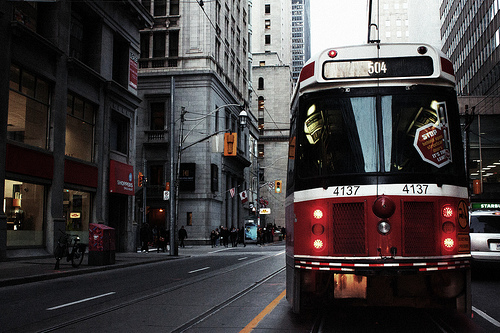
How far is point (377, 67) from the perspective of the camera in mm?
6945

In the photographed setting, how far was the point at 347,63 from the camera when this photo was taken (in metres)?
7.03

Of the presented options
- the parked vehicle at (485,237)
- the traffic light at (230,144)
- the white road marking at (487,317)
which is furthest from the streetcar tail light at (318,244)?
the traffic light at (230,144)

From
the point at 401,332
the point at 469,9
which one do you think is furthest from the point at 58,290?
the point at 469,9

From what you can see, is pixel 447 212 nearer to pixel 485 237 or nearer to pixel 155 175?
pixel 485 237

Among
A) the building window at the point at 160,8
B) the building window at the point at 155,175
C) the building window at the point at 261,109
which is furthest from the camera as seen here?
the building window at the point at 261,109

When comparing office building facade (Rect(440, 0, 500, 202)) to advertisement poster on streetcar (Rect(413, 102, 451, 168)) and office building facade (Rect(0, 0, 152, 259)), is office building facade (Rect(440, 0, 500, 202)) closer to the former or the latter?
office building facade (Rect(0, 0, 152, 259))

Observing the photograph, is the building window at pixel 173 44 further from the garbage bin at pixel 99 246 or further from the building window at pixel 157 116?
the garbage bin at pixel 99 246

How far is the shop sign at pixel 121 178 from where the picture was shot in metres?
28.0

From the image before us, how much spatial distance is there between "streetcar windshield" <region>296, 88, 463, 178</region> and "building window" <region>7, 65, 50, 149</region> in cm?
1632

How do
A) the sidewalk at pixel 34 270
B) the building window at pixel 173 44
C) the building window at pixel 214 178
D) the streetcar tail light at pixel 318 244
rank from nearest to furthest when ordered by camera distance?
the streetcar tail light at pixel 318 244 → the sidewalk at pixel 34 270 → the building window at pixel 214 178 → the building window at pixel 173 44

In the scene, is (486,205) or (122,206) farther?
(486,205)

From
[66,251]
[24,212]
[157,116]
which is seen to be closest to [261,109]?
[157,116]

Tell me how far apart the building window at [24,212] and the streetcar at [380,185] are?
1571 centimetres

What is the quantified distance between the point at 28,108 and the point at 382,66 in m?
17.8
